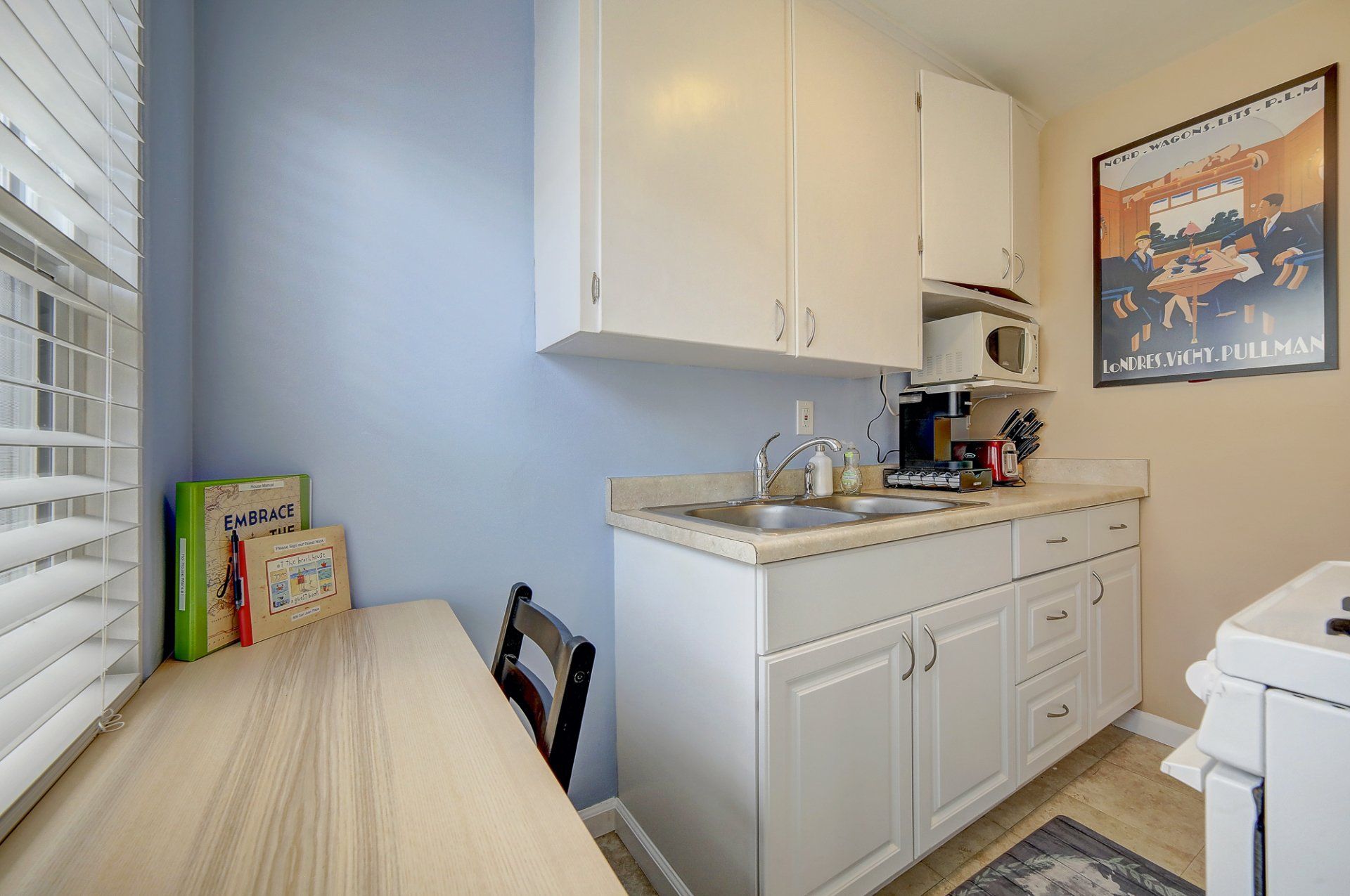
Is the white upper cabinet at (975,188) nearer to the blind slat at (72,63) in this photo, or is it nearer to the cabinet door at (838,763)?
the cabinet door at (838,763)

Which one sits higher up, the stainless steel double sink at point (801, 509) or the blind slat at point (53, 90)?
the blind slat at point (53, 90)

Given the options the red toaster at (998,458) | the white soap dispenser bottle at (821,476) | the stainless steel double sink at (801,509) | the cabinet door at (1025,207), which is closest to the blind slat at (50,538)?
the stainless steel double sink at (801,509)

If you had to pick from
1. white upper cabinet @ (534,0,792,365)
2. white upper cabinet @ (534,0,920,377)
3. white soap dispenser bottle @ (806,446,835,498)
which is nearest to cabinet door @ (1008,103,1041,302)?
white upper cabinet @ (534,0,920,377)

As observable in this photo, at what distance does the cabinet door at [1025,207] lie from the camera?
2.08 meters

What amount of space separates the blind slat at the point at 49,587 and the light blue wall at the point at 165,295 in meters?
0.12

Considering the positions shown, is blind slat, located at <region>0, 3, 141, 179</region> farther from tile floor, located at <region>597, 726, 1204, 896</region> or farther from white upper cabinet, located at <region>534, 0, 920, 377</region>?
tile floor, located at <region>597, 726, 1204, 896</region>

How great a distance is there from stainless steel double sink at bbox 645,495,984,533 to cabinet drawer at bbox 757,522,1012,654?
150mm

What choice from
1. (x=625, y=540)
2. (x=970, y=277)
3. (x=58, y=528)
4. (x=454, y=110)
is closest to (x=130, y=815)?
(x=58, y=528)

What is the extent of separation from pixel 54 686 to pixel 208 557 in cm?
37

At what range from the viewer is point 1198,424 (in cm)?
189

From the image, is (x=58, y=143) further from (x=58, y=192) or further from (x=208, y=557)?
(x=208, y=557)

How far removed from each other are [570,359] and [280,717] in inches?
40.6

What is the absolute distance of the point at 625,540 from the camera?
152cm

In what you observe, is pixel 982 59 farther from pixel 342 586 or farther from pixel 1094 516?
pixel 342 586
